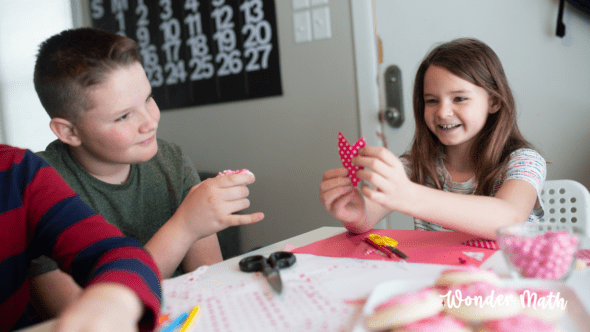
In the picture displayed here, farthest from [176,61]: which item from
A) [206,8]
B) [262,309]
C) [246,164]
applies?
[262,309]

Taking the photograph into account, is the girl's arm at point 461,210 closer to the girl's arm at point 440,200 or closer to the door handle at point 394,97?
the girl's arm at point 440,200

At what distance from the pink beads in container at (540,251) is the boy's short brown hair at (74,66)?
0.82m

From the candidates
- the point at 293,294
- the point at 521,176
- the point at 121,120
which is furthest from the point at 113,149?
the point at 521,176

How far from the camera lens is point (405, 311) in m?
0.39

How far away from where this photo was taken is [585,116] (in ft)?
4.99

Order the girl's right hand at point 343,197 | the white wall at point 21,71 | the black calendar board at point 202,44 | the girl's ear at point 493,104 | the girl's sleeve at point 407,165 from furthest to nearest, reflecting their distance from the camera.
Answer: the white wall at point 21,71 → the black calendar board at point 202,44 → the girl's sleeve at point 407,165 → the girl's ear at point 493,104 → the girl's right hand at point 343,197

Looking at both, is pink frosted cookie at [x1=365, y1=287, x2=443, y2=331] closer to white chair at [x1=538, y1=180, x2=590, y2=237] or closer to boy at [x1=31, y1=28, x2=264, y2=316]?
boy at [x1=31, y1=28, x2=264, y2=316]

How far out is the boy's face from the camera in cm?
89

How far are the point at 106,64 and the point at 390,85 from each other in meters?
1.26

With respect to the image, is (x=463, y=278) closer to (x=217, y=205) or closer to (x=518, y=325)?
(x=518, y=325)

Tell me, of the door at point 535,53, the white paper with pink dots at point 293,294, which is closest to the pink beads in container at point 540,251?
the white paper with pink dots at point 293,294

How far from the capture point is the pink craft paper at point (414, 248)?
2.34 feet

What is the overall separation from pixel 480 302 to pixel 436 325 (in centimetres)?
6

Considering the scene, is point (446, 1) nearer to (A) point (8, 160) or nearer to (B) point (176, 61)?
(B) point (176, 61)
